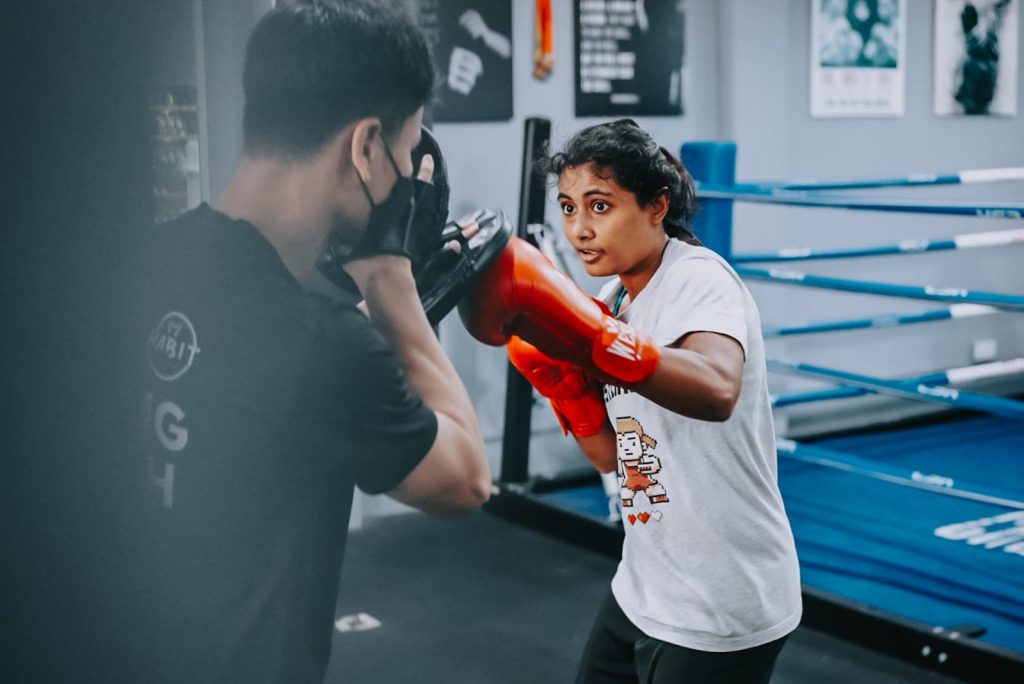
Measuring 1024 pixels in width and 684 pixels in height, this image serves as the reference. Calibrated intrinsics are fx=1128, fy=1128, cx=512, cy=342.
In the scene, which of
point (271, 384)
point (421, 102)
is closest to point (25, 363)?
point (271, 384)

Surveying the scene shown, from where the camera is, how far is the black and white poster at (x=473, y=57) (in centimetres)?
370

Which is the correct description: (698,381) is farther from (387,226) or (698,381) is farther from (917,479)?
(917,479)

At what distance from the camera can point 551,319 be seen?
47.9 inches

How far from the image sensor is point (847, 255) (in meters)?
3.45

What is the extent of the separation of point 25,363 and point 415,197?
1.21 ft

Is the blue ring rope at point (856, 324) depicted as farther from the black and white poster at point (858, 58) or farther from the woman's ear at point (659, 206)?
the woman's ear at point (659, 206)

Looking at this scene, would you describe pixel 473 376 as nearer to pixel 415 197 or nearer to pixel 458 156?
pixel 458 156

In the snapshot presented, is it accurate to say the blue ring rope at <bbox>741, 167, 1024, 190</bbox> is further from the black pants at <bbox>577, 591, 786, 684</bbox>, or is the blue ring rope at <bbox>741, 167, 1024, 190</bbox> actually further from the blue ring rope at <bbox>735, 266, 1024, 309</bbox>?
the black pants at <bbox>577, 591, 786, 684</bbox>

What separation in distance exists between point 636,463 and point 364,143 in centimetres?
80

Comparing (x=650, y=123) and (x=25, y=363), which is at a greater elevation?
(x=650, y=123)

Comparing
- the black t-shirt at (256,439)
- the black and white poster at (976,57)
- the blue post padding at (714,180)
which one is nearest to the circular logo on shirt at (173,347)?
the black t-shirt at (256,439)

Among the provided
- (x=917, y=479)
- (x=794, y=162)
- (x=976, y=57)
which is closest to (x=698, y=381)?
(x=917, y=479)

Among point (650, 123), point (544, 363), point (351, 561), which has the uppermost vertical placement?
point (650, 123)

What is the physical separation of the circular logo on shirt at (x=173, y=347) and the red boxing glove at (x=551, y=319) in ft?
1.77
